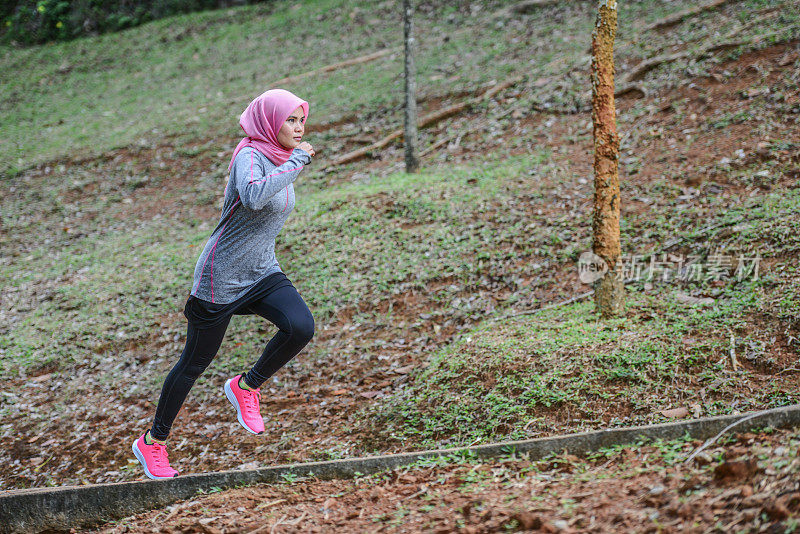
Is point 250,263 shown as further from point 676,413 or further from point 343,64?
point 343,64

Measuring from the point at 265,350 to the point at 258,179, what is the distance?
102 centimetres

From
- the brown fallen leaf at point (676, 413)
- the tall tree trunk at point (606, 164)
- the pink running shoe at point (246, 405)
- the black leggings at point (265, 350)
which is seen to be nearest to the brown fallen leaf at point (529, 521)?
the black leggings at point (265, 350)

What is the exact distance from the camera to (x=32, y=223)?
11.0 metres

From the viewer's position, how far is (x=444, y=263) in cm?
643

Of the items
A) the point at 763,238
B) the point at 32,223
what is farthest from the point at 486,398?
the point at 32,223

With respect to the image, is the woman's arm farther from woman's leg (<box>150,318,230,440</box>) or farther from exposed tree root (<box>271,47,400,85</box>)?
exposed tree root (<box>271,47,400,85</box>)

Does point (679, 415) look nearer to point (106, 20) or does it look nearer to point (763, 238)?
point (763, 238)

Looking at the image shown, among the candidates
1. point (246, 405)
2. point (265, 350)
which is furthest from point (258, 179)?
point (246, 405)

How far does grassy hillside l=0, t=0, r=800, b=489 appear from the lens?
417 centimetres

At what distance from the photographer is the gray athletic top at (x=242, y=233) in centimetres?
320

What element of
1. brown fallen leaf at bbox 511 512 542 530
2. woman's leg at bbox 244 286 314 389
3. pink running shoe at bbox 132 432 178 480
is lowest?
pink running shoe at bbox 132 432 178 480

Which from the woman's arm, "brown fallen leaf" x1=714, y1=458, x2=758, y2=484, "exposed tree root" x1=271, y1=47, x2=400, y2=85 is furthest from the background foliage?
"brown fallen leaf" x1=714, y1=458, x2=758, y2=484

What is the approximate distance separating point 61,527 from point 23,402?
3092mm

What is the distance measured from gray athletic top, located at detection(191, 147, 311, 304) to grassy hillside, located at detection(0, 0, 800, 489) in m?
1.58
